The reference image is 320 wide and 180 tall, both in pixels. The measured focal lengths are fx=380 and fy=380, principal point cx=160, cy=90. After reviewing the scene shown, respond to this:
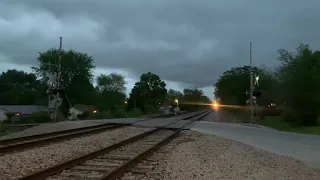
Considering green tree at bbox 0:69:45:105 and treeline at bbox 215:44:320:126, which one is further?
green tree at bbox 0:69:45:105

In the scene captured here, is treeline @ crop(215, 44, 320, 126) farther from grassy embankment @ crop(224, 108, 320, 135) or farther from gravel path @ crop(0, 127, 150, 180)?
gravel path @ crop(0, 127, 150, 180)

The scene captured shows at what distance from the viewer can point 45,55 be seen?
3871 inches

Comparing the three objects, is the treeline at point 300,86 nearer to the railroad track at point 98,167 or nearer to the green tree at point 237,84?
the railroad track at point 98,167

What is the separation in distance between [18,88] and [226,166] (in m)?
122

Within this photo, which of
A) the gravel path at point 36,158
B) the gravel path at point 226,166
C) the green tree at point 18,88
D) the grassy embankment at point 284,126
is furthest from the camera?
the green tree at point 18,88

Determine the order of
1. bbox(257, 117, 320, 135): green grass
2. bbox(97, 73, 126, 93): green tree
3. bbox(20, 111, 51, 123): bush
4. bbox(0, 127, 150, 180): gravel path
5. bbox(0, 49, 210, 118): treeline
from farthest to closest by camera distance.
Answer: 1. bbox(97, 73, 126, 93): green tree
2. bbox(0, 49, 210, 118): treeline
3. bbox(20, 111, 51, 123): bush
4. bbox(257, 117, 320, 135): green grass
5. bbox(0, 127, 150, 180): gravel path

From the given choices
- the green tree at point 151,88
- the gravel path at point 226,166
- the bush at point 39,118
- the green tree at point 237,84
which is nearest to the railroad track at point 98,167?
the gravel path at point 226,166

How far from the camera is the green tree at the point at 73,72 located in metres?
94.1

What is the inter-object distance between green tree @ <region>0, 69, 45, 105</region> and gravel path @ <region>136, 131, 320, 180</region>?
104 metres

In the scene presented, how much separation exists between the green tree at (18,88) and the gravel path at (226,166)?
10384 centimetres

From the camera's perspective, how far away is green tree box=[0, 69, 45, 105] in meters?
117

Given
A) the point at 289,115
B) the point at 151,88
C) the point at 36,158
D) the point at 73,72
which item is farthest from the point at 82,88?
the point at 36,158

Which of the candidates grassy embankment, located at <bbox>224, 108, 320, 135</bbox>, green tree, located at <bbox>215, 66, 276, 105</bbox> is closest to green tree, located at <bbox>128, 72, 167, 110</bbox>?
green tree, located at <bbox>215, 66, 276, 105</bbox>

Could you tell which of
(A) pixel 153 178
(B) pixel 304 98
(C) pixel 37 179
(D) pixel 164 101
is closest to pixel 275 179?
(A) pixel 153 178
